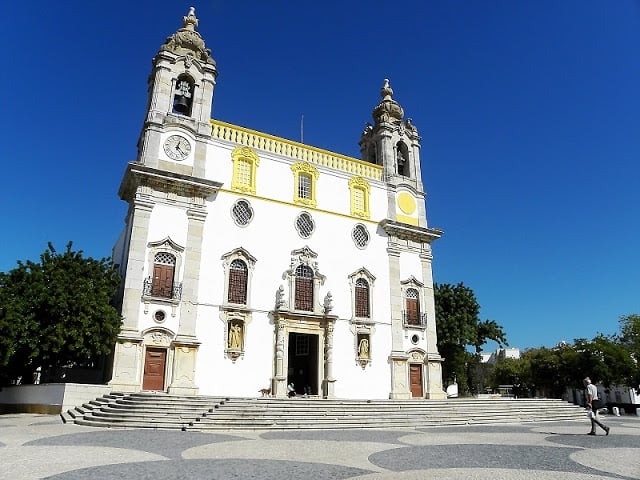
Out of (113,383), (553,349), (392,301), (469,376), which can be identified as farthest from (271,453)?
(553,349)

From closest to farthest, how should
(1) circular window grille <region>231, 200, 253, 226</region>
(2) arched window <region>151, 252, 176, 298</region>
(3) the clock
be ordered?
(2) arched window <region>151, 252, 176, 298</region> < (3) the clock < (1) circular window grille <region>231, 200, 253, 226</region>

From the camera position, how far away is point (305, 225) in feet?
81.7

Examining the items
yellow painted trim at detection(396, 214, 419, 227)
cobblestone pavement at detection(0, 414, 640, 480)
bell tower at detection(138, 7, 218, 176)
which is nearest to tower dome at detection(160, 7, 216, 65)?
bell tower at detection(138, 7, 218, 176)

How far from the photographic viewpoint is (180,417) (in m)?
14.5

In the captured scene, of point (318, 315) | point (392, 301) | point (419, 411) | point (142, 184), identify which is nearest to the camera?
point (419, 411)

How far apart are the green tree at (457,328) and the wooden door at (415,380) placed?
14.9 feet

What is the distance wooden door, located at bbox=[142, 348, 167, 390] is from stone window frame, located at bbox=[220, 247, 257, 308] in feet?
11.2

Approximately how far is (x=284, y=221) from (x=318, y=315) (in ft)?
16.6

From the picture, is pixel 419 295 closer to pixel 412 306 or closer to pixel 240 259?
pixel 412 306

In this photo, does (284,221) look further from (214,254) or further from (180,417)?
(180,417)

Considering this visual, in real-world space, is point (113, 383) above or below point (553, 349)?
below

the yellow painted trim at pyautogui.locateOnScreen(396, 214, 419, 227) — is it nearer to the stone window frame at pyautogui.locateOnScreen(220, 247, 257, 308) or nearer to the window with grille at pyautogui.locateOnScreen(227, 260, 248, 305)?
the stone window frame at pyautogui.locateOnScreen(220, 247, 257, 308)

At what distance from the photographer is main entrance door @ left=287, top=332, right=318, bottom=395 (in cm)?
2347

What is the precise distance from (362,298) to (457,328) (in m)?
8.01
